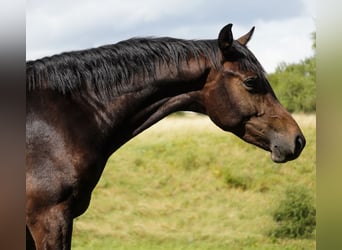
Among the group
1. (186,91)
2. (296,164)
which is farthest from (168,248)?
(186,91)

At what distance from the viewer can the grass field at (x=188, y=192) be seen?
5.02m

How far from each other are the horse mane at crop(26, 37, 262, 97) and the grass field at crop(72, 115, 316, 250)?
2.49 meters

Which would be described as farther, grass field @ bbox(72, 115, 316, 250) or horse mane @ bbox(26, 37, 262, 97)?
grass field @ bbox(72, 115, 316, 250)

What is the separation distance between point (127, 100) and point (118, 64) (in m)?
0.20

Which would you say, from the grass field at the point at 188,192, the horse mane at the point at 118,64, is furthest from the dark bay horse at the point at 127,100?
the grass field at the point at 188,192

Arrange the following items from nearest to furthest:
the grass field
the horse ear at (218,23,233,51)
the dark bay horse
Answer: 1. the dark bay horse
2. the horse ear at (218,23,233,51)
3. the grass field

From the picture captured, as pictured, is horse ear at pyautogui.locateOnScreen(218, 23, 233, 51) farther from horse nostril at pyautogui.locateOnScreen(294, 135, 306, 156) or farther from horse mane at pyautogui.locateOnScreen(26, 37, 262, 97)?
horse nostril at pyautogui.locateOnScreen(294, 135, 306, 156)

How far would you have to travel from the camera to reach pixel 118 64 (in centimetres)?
249

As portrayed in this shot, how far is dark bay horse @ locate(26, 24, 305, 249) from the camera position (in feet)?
7.66

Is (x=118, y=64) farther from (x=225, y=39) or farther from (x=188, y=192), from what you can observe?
(x=188, y=192)

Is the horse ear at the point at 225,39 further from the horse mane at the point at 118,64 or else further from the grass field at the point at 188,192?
the grass field at the point at 188,192

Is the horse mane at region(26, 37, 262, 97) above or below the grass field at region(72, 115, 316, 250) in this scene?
above

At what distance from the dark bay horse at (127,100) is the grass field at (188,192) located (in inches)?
96.8

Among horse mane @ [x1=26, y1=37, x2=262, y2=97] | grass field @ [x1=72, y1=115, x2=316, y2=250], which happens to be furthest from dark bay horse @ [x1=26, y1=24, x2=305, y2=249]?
grass field @ [x1=72, y1=115, x2=316, y2=250]
